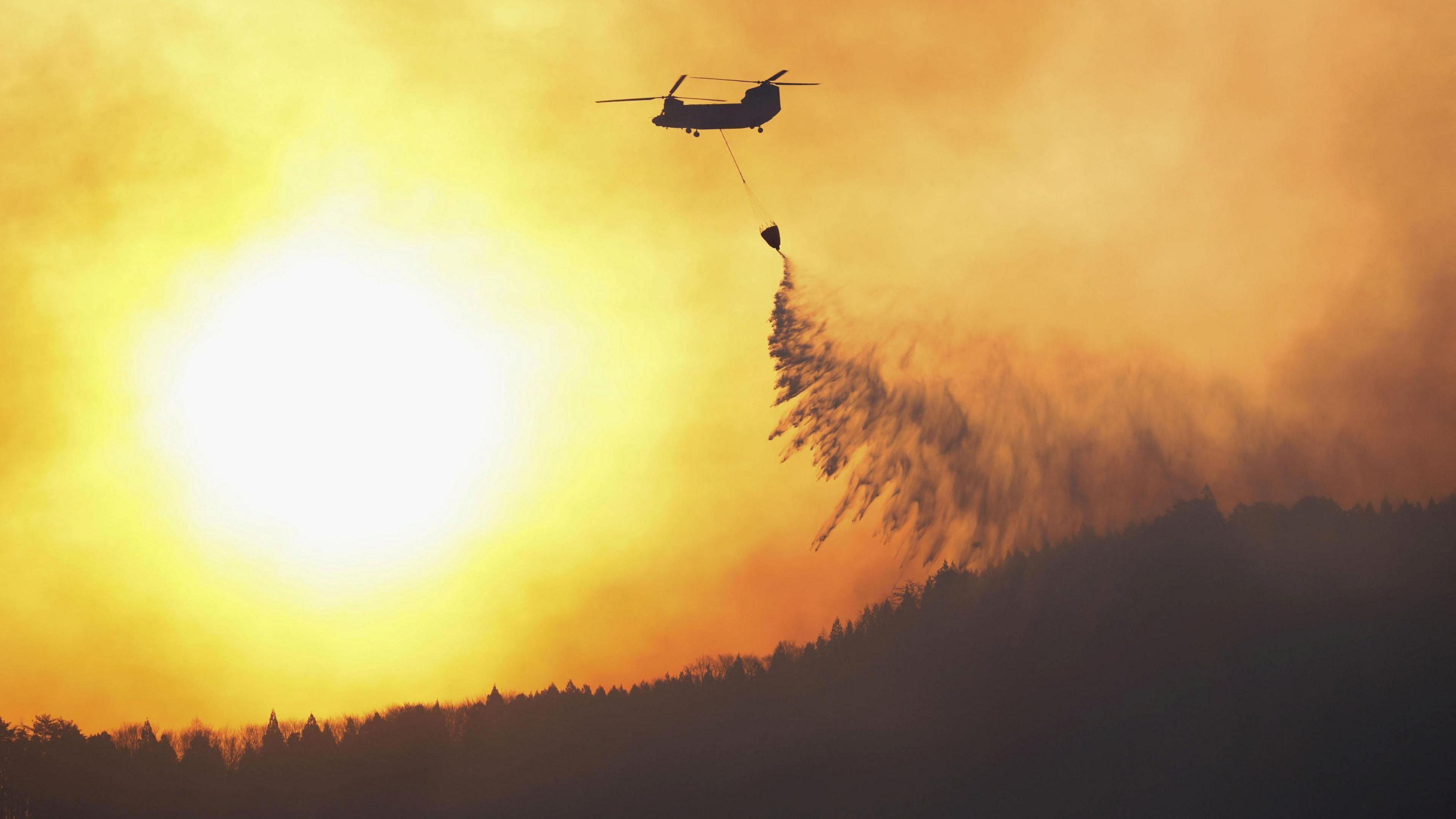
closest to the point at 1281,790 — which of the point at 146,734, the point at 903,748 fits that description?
the point at 903,748

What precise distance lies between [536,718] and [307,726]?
36.3 meters

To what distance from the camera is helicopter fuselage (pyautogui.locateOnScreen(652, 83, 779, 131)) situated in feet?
290

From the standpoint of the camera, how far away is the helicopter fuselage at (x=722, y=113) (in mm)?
88312

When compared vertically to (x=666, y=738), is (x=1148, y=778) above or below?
below

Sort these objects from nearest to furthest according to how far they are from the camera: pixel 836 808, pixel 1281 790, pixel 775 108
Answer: pixel 775 108
pixel 836 808
pixel 1281 790

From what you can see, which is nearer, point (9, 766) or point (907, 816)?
point (9, 766)

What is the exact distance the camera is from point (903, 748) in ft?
627

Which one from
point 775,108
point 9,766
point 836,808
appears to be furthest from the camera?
point 836,808

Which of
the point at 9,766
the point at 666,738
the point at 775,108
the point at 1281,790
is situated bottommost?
the point at 1281,790

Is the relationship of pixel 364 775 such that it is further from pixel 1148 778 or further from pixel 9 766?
pixel 1148 778

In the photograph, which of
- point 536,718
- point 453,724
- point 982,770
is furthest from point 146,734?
point 982,770

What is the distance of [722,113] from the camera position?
89.0 metres

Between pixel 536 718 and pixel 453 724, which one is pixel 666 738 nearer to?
pixel 536 718

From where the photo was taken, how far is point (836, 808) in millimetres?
174125
